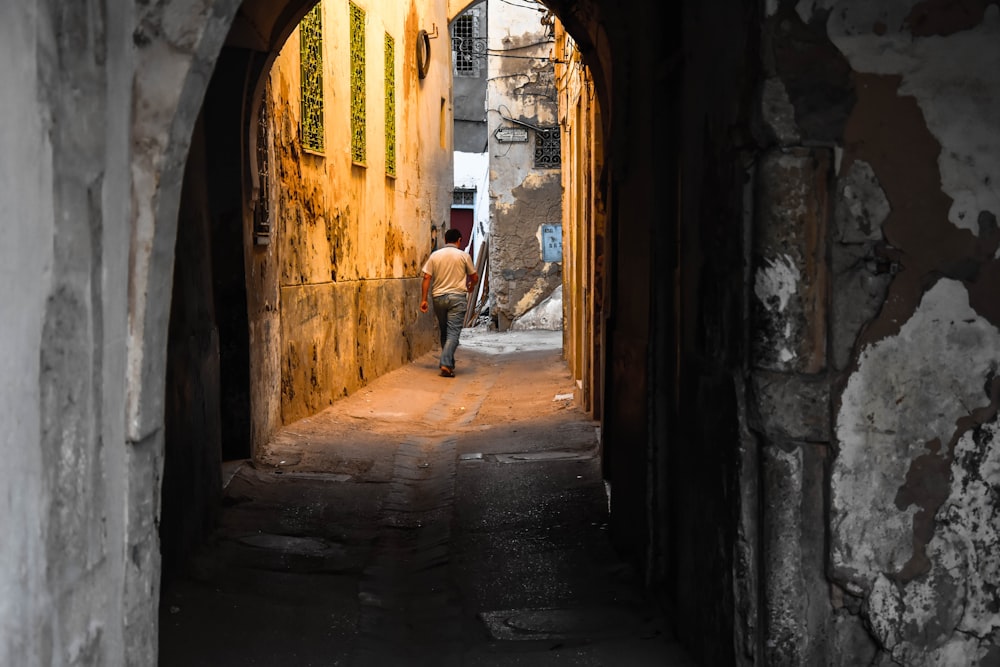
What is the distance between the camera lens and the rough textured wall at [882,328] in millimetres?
2660

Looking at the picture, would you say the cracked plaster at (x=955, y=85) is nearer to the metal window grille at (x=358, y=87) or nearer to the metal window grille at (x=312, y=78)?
the metal window grille at (x=312, y=78)

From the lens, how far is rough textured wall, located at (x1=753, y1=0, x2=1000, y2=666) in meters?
2.66

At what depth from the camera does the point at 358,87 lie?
33.4 feet

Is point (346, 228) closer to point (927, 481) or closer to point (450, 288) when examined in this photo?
point (450, 288)

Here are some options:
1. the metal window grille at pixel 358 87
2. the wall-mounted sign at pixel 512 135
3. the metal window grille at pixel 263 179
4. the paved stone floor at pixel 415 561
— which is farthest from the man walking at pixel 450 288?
the wall-mounted sign at pixel 512 135

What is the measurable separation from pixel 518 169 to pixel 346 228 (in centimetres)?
1119

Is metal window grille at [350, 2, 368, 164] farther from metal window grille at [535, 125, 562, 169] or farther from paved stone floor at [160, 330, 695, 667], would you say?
metal window grille at [535, 125, 562, 169]

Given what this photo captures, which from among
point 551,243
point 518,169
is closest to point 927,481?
point 551,243

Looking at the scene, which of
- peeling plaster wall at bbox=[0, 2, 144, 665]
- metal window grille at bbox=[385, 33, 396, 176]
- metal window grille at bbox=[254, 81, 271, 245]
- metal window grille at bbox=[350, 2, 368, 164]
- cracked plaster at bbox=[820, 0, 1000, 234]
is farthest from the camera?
metal window grille at bbox=[385, 33, 396, 176]

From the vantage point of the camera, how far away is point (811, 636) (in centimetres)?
272

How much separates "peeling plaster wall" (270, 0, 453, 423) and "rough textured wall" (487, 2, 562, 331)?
5757 mm

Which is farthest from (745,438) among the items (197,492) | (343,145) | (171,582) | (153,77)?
(343,145)

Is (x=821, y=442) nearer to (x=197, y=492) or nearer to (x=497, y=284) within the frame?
(x=197, y=492)

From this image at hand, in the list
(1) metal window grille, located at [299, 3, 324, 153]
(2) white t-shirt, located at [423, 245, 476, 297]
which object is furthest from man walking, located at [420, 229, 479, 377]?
(1) metal window grille, located at [299, 3, 324, 153]
